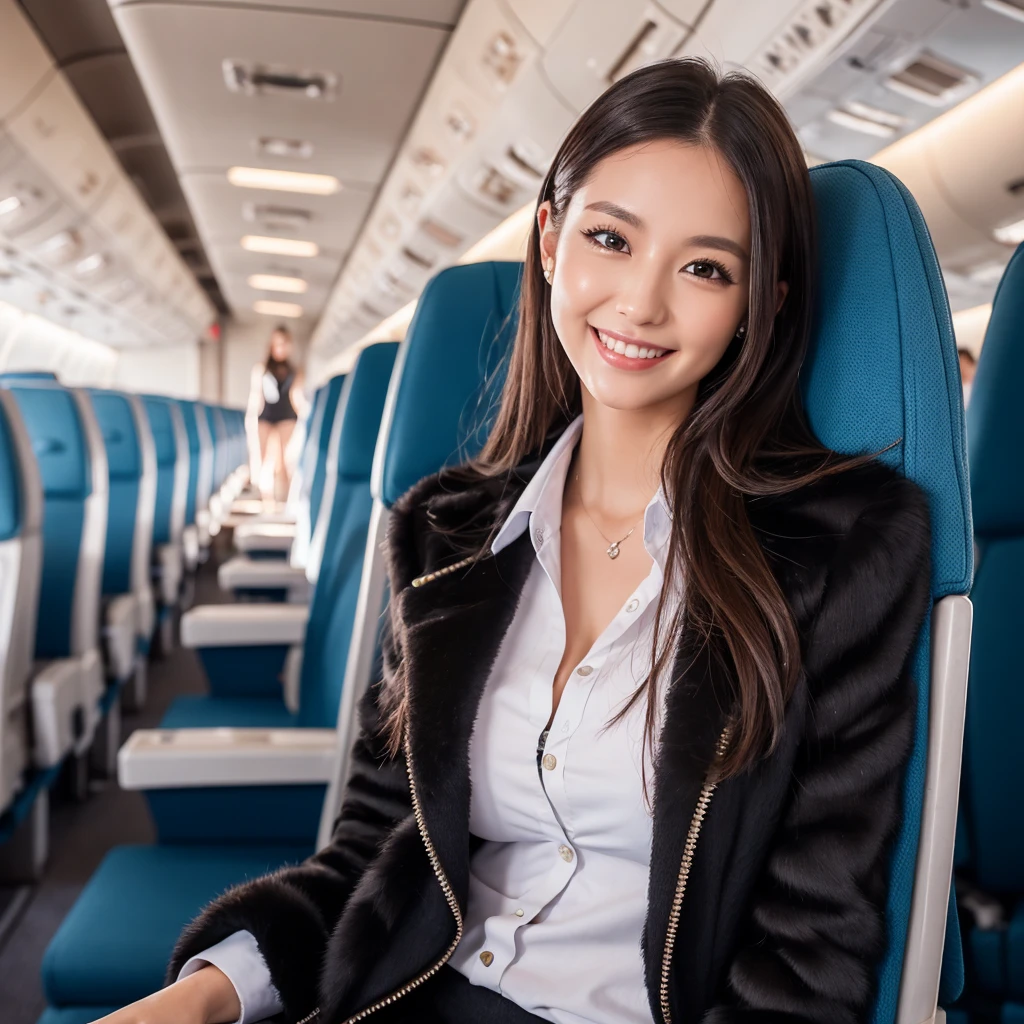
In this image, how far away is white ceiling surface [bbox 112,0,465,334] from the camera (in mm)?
3924

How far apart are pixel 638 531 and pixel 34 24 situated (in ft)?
17.3

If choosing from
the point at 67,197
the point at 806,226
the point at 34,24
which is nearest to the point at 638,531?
the point at 806,226

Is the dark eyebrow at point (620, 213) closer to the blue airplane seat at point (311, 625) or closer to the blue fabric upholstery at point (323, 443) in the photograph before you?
the blue airplane seat at point (311, 625)

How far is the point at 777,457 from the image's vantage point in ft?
3.30

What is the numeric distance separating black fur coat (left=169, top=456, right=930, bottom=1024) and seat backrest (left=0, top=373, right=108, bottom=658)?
200cm

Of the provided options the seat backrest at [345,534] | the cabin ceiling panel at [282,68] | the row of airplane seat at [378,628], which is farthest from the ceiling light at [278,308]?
the seat backrest at [345,534]

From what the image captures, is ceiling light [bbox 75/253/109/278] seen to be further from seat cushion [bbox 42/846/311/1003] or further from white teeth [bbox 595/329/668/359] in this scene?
white teeth [bbox 595/329/668/359]

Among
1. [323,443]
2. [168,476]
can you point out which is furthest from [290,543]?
[168,476]

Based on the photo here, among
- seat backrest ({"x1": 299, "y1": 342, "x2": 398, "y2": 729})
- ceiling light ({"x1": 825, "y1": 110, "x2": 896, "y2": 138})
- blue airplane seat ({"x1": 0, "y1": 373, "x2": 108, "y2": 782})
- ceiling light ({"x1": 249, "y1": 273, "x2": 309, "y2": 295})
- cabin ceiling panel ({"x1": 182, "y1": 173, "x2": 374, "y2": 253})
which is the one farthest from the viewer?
ceiling light ({"x1": 249, "y1": 273, "x2": 309, "y2": 295})

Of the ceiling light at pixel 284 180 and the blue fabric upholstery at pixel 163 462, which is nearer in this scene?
the blue fabric upholstery at pixel 163 462

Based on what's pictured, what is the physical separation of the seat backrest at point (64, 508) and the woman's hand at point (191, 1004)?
2.07 meters

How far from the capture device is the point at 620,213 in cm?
105

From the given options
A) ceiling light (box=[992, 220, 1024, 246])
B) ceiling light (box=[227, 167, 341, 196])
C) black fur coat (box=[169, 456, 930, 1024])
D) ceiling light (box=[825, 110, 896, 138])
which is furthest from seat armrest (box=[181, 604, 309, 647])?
ceiling light (box=[227, 167, 341, 196])

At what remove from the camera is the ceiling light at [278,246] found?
8.91m
